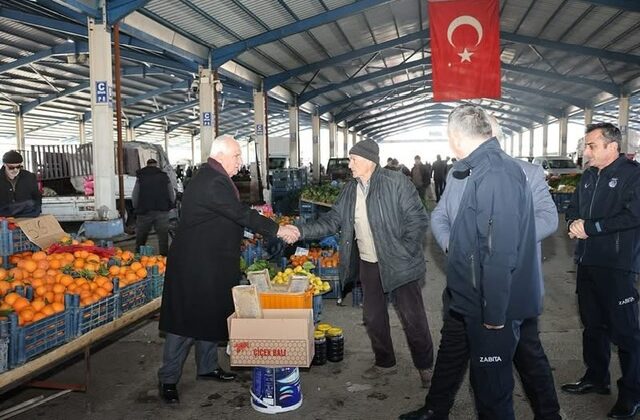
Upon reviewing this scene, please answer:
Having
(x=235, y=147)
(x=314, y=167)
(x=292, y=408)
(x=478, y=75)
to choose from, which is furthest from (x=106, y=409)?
(x=314, y=167)

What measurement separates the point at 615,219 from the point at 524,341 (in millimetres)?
1150

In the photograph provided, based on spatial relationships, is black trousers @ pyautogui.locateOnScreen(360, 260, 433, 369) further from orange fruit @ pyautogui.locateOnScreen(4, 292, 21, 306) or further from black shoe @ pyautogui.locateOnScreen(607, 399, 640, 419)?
orange fruit @ pyautogui.locateOnScreen(4, 292, 21, 306)

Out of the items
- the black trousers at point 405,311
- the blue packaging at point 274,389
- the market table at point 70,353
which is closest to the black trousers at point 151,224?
the market table at point 70,353

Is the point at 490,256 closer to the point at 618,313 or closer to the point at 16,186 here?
the point at 618,313

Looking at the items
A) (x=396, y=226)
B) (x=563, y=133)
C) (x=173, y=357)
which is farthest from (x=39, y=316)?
(x=563, y=133)

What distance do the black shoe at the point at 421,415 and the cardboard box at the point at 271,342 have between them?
812 mm

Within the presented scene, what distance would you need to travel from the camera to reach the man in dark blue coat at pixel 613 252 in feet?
11.6

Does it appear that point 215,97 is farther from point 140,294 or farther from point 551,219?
point 551,219

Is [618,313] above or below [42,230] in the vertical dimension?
below

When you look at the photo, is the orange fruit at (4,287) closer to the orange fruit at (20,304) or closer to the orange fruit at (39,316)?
the orange fruit at (20,304)

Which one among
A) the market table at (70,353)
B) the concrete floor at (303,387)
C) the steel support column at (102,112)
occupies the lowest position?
the concrete floor at (303,387)

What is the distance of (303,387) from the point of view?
436 cm

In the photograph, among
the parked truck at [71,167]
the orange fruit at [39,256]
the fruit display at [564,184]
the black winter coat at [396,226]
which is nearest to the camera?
the black winter coat at [396,226]

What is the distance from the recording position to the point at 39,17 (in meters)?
13.2
